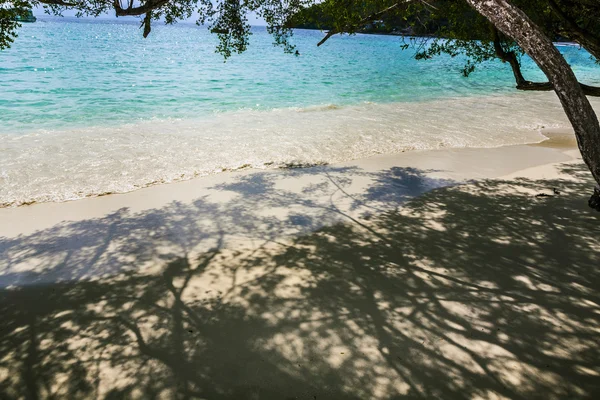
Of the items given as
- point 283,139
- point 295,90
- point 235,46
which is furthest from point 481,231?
point 295,90

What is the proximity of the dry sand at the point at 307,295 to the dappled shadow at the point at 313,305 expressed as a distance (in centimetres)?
3

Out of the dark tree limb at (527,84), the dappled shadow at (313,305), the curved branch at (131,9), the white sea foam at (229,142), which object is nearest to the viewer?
the dappled shadow at (313,305)

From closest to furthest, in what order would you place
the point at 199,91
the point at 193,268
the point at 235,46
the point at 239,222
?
the point at 193,268 < the point at 239,222 < the point at 235,46 < the point at 199,91

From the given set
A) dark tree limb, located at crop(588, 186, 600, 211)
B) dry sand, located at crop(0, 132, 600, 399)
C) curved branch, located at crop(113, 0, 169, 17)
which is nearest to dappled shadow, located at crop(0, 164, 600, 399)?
dry sand, located at crop(0, 132, 600, 399)

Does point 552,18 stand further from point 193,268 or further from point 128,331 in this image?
point 128,331

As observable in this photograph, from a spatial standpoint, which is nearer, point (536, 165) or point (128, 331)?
point (128, 331)

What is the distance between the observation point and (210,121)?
2192cm

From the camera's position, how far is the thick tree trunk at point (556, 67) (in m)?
4.68

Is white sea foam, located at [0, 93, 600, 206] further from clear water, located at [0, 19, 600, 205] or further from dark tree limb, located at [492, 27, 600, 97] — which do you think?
dark tree limb, located at [492, 27, 600, 97]

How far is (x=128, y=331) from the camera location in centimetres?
534

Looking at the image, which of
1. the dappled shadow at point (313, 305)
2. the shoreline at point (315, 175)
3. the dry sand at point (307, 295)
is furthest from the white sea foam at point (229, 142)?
the dappled shadow at point (313, 305)

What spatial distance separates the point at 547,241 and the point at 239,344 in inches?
238

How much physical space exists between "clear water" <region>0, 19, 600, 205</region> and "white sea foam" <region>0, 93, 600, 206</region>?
56mm

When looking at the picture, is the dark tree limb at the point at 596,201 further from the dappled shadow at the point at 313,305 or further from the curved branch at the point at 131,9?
the curved branch at the point at 131,9
